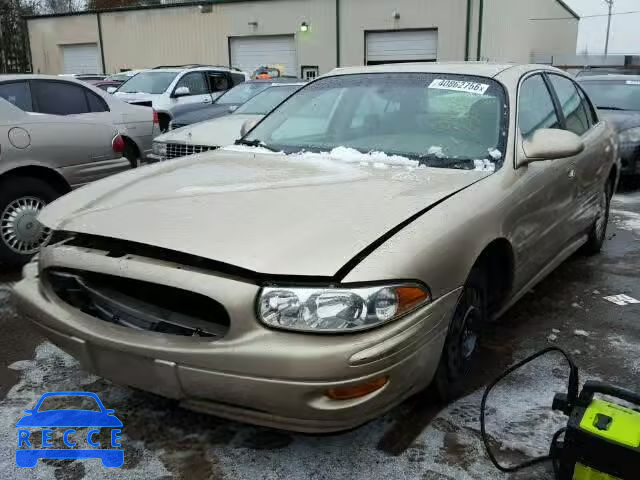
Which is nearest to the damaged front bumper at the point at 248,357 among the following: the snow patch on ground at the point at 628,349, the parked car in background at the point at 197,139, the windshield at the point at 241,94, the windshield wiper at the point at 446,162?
the windshield wiper at the point at 446,162

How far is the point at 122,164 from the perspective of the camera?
5.83 meters

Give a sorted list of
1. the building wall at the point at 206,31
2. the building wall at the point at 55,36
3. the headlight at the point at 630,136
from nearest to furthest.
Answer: the headlight at the point at 630,136, the building wall at the point at 206,31, the building wall at the point at 55,36

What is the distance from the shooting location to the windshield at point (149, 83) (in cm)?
1259

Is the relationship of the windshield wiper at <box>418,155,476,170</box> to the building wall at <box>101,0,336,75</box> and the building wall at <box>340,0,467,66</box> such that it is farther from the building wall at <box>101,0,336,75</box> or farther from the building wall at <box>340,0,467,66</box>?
the building wall at <box>101,0,336,75</box>

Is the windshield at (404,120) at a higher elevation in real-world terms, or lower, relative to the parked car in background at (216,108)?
higher

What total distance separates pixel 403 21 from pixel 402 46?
103 centimetres

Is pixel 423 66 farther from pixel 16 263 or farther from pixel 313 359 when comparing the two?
pixel 16 263

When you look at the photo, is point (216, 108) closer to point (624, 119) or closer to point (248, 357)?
point (624, 119)

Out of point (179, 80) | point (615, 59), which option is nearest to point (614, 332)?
point (179, 80)

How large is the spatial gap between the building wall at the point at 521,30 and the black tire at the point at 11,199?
21.9 m

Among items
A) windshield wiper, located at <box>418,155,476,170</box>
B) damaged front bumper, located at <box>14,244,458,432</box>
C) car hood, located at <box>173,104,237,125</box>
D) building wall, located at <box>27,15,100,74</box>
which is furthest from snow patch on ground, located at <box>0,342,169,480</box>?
building wall, located at <box>27,15,100,74</box>

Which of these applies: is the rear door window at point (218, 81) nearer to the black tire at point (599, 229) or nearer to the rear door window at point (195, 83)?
the rear door window at point (195, 83)

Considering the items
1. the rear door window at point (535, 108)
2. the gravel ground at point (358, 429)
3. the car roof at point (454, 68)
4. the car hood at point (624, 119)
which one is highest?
the car roof at point (454, 68)

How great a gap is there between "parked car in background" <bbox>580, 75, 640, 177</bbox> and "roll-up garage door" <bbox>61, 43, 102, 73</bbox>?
88.1ft
